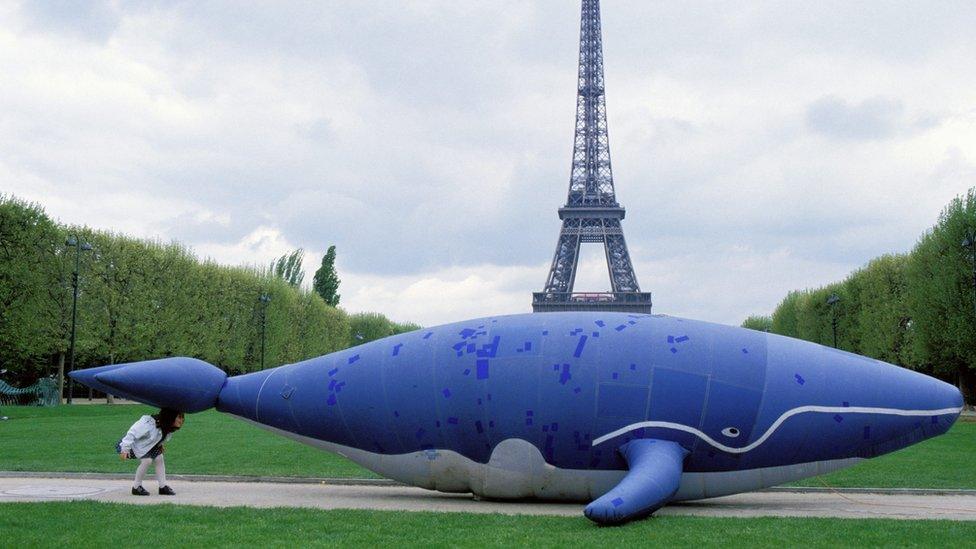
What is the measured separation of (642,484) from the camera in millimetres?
11086

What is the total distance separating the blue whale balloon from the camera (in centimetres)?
1242

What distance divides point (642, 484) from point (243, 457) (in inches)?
451

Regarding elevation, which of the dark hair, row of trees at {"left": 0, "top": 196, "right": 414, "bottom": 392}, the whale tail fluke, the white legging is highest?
row of trees at {"left": 0, "top": 196, "right": 414, "bottom": 392}

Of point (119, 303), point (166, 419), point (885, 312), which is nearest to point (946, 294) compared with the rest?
point (885, 312)

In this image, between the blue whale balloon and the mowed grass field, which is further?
the mowed grass field

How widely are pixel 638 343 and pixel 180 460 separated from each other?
10.9 meters

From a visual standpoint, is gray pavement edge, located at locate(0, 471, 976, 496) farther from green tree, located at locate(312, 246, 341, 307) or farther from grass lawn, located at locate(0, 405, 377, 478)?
green tree, located at locate(312, 246, 341, 307)

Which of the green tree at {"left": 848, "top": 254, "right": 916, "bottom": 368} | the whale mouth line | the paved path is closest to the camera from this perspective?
the whale mouth line

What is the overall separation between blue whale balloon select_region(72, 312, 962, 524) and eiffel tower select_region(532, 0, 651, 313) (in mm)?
A: 96702

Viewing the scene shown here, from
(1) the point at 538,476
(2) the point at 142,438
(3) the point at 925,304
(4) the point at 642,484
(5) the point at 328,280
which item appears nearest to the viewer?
(4) the point at 642,484

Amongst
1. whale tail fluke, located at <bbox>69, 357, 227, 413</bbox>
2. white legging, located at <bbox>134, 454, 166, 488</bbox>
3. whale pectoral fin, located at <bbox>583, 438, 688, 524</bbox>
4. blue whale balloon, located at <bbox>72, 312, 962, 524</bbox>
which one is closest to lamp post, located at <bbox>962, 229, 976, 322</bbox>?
blue whale balloon, located at <bbox>72, 312, 962, 524</bbox>

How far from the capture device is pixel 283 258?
337 ft

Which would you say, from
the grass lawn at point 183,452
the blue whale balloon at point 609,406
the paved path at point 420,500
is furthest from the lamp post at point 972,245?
the grass lawn at point 183,452

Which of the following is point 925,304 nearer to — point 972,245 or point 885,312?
point 972,245
